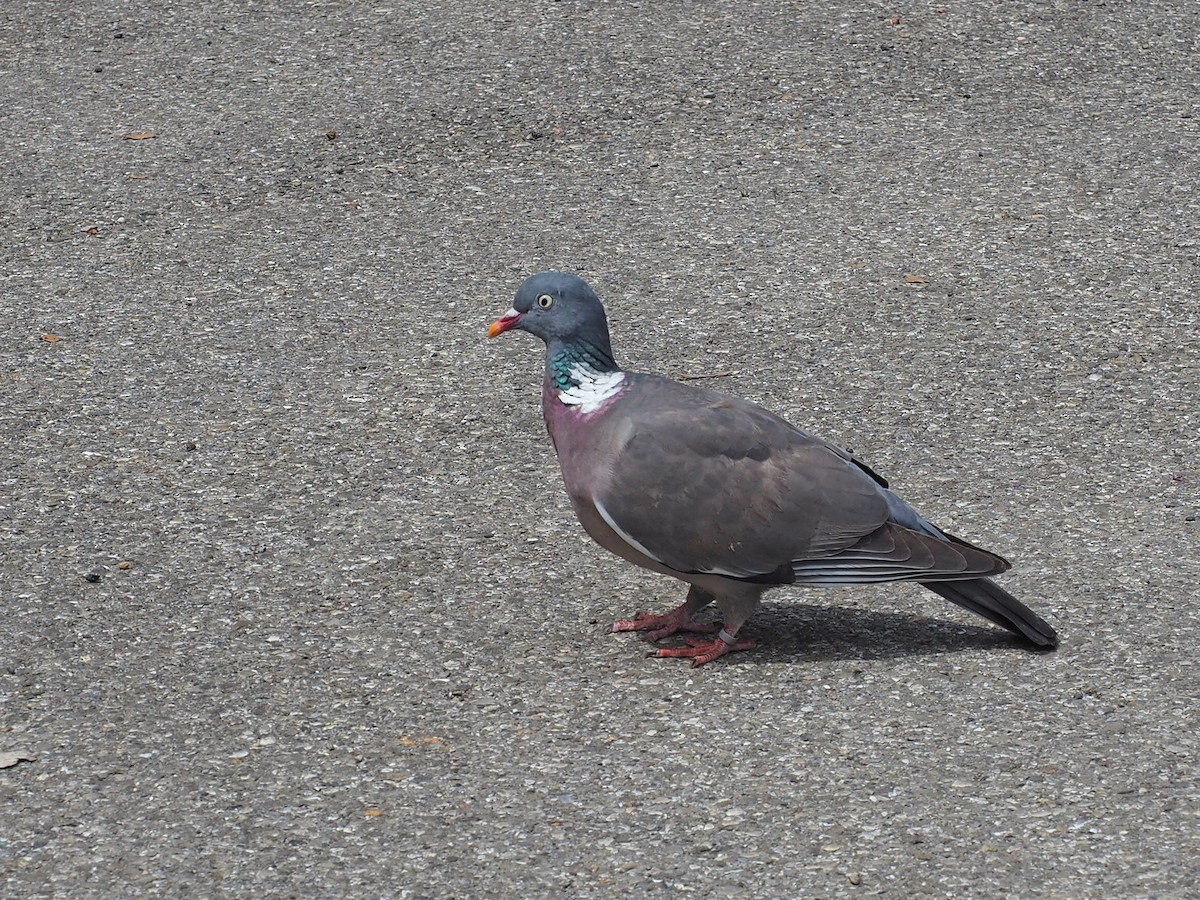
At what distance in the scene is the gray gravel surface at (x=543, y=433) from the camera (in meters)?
3.97

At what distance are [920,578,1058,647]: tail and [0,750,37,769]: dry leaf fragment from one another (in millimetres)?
2394

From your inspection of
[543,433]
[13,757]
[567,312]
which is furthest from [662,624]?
[13,757]

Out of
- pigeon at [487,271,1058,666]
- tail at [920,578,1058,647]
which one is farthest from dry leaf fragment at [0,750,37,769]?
tail at [920,578,1058,647]

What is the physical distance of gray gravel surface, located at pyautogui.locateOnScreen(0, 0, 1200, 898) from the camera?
13.0 feet

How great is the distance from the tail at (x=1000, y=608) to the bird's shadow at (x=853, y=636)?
73 millimetres

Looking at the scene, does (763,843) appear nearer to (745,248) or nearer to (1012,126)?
(745,248)

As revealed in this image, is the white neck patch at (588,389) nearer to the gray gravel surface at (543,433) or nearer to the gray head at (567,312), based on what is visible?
the gray head at (567,312)

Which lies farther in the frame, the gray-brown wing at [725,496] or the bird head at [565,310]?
the bird head at [565,310]

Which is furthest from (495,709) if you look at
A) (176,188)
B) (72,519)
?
(176,188)

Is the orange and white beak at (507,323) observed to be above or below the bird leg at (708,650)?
above

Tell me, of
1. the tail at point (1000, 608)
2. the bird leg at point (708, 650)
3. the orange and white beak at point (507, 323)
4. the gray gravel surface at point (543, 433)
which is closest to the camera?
the gray gravel surface at point (543, 433)

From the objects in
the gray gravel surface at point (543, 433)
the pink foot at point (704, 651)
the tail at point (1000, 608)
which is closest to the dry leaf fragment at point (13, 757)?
the gray gravel surface at point (543, 433)

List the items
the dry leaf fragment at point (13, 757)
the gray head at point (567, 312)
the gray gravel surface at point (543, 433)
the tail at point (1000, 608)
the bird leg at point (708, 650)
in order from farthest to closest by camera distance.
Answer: the gray head at point (567, 312), the bird leg at point (708, 650), the tail at point (1000, 608), the dry leaf fragment at point (13, 757), the gray gravel surface at point (543, 433)

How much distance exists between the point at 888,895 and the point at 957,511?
2.07 meters
